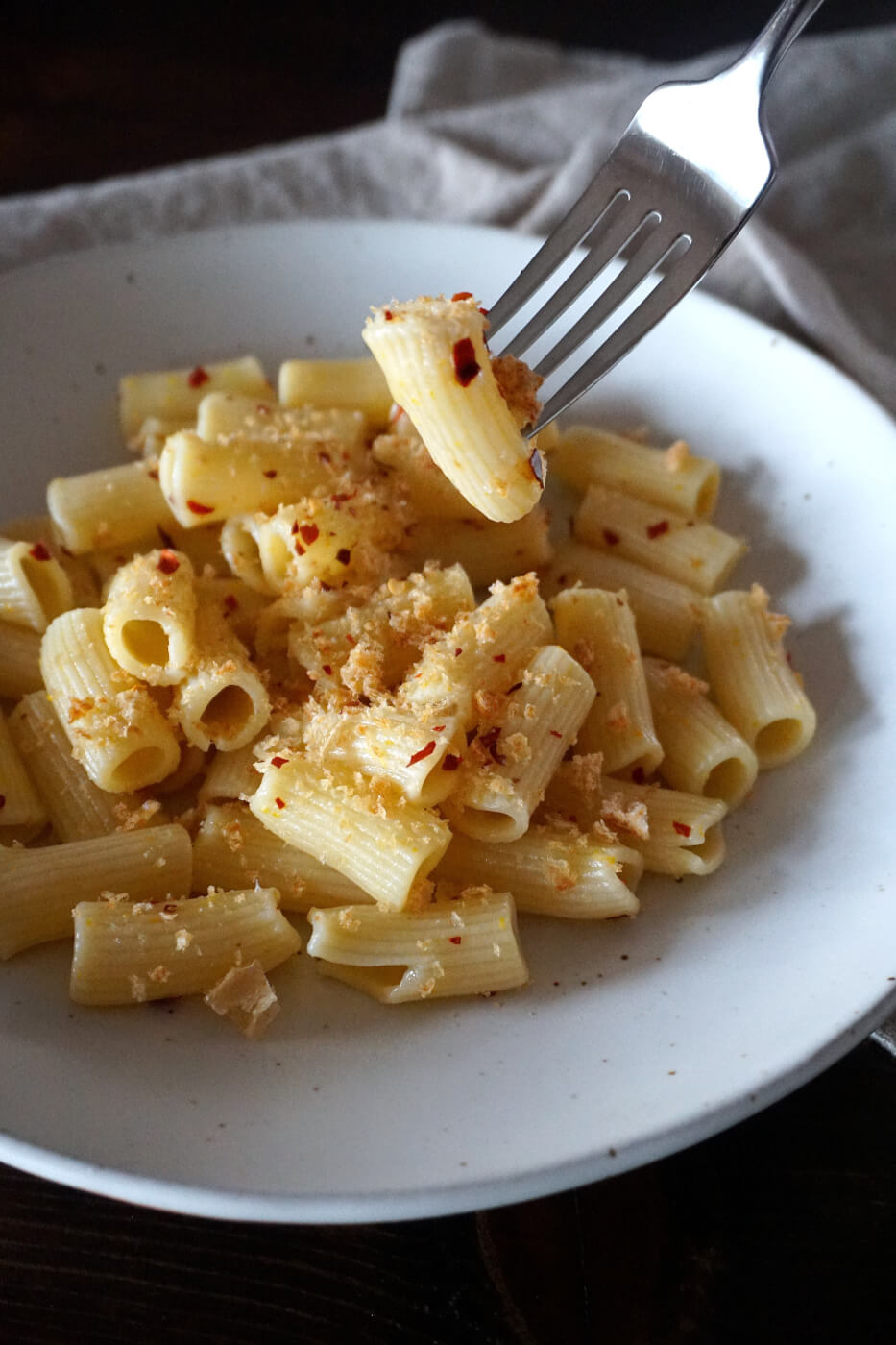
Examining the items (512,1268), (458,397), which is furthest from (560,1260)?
(458,397)

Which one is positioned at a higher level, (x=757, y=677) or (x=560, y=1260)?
(x=757, y=677)

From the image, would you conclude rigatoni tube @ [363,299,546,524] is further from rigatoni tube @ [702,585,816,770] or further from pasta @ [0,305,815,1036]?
rigatoni tube @ [702,585,816,770]

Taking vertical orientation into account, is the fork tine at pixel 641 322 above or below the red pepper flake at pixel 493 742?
above

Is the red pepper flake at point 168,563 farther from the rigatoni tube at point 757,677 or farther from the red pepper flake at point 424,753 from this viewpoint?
the rigatoni tube at point 757,677

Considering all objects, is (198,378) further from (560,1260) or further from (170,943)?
(560,1260)

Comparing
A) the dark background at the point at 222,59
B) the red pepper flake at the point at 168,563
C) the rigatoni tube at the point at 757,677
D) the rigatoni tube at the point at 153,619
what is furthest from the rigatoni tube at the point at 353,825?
the dark background at the point at 222,59

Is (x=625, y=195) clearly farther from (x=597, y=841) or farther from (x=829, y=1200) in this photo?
(x=829, y=1200)

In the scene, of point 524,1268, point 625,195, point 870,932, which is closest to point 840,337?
point 625,195
